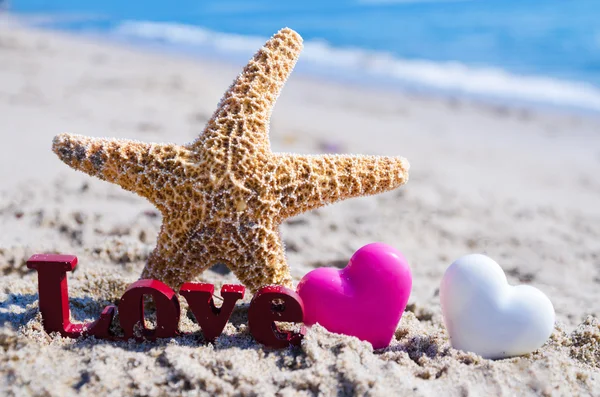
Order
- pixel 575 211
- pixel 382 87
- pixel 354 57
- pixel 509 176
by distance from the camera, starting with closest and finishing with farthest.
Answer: pixel 575 211 → pixel 509 176 → pixel 382 87 → pixel 354 57

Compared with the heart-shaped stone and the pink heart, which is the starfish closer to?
the pink heart

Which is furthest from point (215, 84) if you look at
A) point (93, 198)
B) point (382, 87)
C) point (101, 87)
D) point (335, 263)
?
point (335, 263)

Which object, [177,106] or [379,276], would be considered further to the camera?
[177,106]

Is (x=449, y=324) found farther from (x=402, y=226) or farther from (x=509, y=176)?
(x=509, y=176)

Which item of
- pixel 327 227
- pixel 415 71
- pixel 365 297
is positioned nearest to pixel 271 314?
pixel 365 297

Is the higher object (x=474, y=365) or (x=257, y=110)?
(x=257, y=110)

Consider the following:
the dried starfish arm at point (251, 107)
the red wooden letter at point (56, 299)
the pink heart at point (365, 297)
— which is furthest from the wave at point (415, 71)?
the red wooden letter at point (56, 299)

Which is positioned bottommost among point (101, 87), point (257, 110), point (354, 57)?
point (257, 110)

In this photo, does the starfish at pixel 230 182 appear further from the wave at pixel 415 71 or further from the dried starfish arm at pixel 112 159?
the wave at pixel 415 71

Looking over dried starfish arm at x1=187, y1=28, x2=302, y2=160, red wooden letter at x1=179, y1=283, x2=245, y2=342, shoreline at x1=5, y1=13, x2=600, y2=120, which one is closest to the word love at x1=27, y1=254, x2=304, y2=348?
red wooden letter at x1=179, y1=283, x2=245, y2=342
